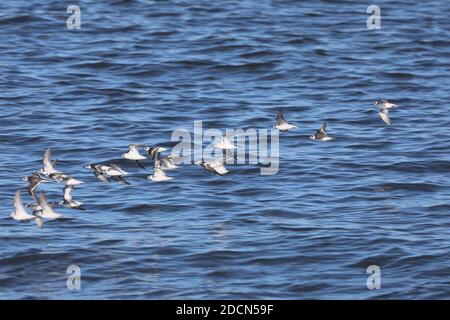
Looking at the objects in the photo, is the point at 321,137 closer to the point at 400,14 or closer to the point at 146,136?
the point at 146,136

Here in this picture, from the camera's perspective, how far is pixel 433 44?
4084cm

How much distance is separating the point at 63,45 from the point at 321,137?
1624 cm

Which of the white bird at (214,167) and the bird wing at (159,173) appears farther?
the white bird at (214,167)

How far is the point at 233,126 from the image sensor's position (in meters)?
31.4

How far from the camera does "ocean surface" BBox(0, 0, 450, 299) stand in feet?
72.2

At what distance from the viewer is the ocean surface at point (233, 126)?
22000 millimetres

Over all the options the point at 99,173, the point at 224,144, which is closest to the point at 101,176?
the point at 99,173
